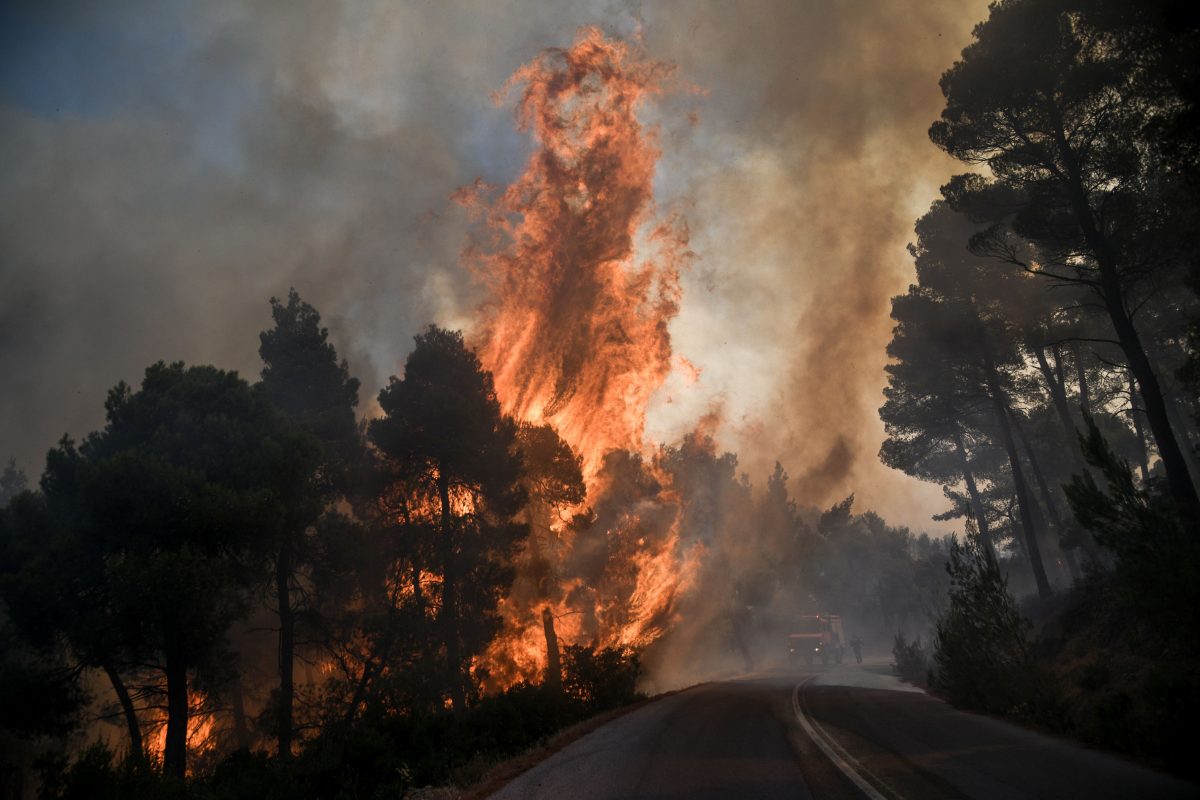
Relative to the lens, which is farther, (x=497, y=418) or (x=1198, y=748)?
(x=497, y=418)

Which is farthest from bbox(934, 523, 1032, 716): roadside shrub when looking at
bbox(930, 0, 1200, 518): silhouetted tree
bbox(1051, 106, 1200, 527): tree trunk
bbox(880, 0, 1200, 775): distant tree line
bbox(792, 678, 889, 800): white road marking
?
bbox(930, 0, 1200, 518): silhouetted tree

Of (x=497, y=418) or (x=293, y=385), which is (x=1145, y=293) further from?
(x=293, y=385)

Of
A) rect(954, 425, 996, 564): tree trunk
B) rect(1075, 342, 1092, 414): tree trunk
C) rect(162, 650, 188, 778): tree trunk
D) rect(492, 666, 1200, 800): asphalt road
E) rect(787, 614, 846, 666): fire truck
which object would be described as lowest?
rect(787, 614, 846, 666): fire truck

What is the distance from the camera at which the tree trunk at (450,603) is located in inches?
1003

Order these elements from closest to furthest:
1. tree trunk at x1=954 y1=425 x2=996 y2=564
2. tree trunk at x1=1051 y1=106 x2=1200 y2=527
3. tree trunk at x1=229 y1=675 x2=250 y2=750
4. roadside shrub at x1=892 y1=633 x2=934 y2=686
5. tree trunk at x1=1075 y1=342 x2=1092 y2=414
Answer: tree trunk at x1=1051 y1=106 x2=1200 y2=527, tree trunk at x1=229 y1=675 x2=250 y2=750, roadside shrub at x1=892 y1=633 x2=934 y2=686, tree trunk at x1=1075 y1=342 x2=1092 y2=414, tree trunk at x1=954 y1=425 x2=996 y2=564

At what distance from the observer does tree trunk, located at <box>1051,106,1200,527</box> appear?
60.5 ft

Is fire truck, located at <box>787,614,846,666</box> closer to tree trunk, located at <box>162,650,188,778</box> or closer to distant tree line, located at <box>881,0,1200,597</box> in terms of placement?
distant tree line, located at <box>881,0,1200,597</box>

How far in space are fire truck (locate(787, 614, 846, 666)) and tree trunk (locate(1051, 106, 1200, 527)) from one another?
177 ft

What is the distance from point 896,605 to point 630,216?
3543 inches

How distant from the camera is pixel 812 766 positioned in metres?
10.8

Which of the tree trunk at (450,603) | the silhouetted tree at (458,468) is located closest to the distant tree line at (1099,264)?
the tree trunk at (450,603)

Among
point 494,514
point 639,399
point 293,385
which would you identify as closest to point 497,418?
point 494,514

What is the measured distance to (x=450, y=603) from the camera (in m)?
27.8

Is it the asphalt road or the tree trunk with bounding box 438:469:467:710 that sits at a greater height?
the tree trunk with bounding box 438:469:467:710
